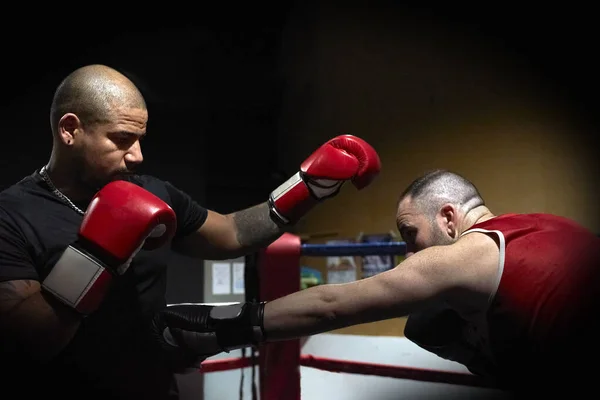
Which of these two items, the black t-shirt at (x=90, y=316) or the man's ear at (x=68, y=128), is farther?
the man's ear at (x=68, y=128)

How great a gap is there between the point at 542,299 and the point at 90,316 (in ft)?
3.29

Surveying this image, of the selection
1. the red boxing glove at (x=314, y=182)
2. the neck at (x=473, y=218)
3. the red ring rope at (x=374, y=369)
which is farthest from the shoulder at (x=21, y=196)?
the neck at (x=473, y=218)

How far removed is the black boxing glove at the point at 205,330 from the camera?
1.13 m

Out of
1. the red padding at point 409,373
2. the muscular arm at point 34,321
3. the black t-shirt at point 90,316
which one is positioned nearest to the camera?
the muscular arm at point 34,321

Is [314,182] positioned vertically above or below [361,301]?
above

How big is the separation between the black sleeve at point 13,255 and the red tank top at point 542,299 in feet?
3.17

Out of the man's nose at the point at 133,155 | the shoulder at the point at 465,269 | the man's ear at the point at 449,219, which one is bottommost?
the shoulder at the point at 465,269

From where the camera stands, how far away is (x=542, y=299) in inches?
42.9

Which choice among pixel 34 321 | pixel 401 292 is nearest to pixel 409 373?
pixel 401 292

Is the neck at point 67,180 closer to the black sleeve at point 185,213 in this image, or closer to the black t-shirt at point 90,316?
the black t-shirt at point 90,316

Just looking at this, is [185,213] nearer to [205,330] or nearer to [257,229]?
[257,229]

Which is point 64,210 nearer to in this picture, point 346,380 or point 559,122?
point 346,380

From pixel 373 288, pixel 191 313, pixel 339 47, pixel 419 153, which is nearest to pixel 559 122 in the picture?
pixel 419 153

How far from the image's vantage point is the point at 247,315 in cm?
114
